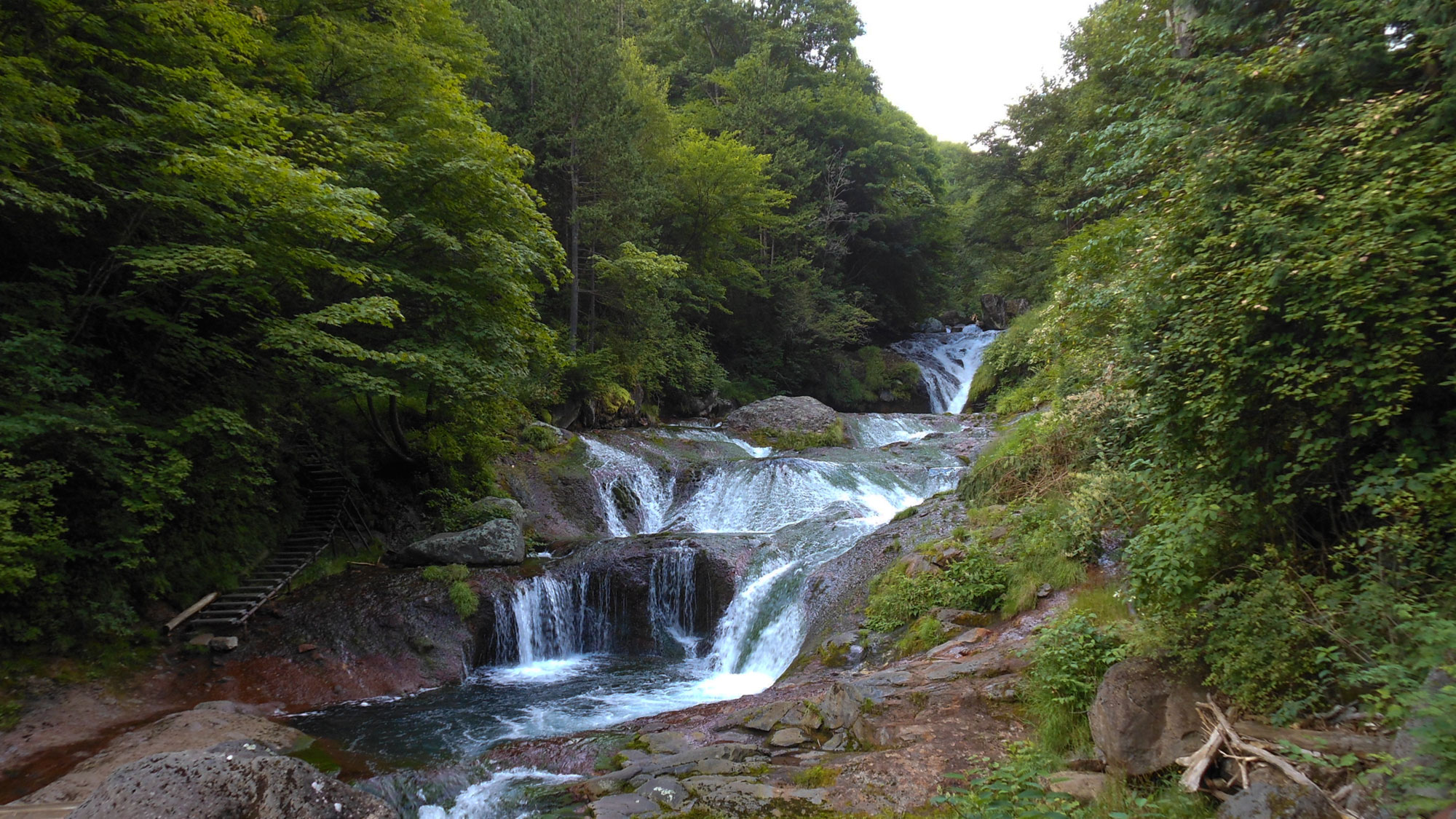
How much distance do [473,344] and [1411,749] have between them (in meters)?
11.0

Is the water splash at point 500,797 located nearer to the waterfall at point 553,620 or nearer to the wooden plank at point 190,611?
the waterfall at point 553,620

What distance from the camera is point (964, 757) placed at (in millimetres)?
4609

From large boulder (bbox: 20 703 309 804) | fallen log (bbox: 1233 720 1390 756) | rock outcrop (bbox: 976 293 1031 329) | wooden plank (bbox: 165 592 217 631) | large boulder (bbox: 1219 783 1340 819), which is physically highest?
rock outcrop (bbox: 976 293 1031 329)

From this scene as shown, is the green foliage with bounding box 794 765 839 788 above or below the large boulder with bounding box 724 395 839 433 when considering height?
below

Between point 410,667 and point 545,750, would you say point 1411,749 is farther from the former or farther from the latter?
point 410,667

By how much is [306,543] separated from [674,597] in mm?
5901

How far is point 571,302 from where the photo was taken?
64.6ft

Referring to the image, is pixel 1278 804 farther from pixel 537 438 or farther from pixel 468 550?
pixel 537 438

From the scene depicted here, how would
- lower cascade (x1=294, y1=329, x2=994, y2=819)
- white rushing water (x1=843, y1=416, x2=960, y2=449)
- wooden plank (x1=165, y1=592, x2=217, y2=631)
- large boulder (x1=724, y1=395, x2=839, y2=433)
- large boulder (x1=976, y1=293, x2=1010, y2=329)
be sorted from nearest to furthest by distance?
lower cascade (x1=294, y1=329, x2=994, y2=819), wooden plank (x1=165, y1=592, x2=217, y2=631), large boulder (x1=724, y1=395, x2=839, y2=433), white rushing water (x1=843, y1=416, x2=960, y2=449), large boulder (x1=976, y1=293, x2=1010, y2=329)

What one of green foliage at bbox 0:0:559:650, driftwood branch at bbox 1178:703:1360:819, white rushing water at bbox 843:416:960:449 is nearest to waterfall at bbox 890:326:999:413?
white rushing water at bbox 843:416:960:449

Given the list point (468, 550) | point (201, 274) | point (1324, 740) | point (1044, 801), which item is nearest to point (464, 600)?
point (468, 550)

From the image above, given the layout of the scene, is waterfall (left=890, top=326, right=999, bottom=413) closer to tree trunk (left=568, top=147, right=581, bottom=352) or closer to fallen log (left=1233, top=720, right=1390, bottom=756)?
tree trunk (left=568, top=147, right=581, bottom=352)

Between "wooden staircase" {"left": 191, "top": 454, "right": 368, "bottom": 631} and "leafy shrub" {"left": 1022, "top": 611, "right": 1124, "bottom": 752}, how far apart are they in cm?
962

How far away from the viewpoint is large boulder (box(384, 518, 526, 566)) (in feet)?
36.1
